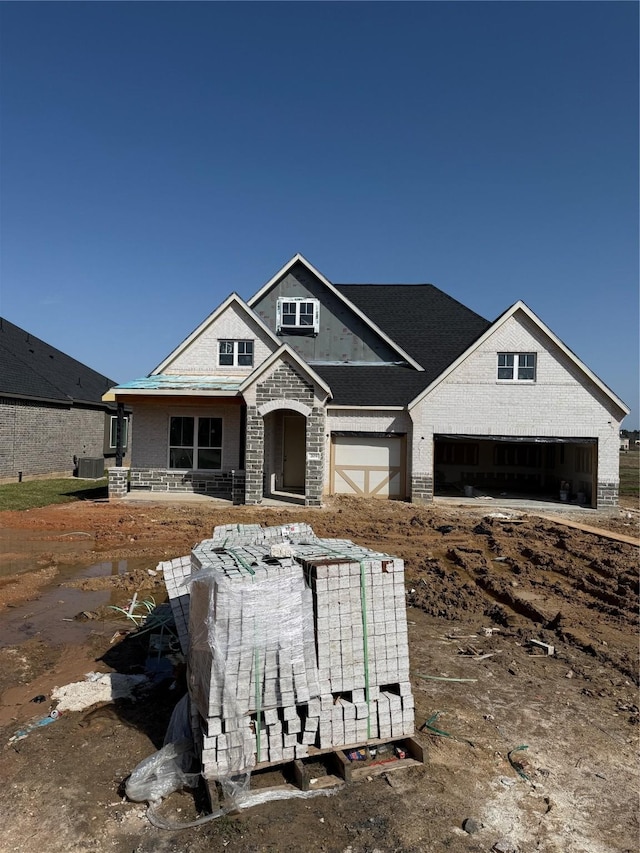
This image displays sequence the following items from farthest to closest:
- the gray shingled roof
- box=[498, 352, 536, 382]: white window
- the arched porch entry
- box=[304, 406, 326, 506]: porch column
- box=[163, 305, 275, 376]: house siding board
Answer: box=[163, 305, 275, 376]: house siding board → the gray shingled roof → the arched porch entry → box=[498, 352, 536, 382]: white window → box=[304, 406, 326, 506]: porch column

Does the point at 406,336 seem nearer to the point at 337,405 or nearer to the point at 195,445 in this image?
the point at 337,405

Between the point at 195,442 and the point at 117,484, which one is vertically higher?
the point at 195,442

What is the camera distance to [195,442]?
2000 cm

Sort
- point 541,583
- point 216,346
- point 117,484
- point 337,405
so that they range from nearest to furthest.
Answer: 1. point 541,583
2. point 117,484
3. point 337,405
4. point 216,346

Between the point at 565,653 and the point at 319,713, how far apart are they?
411 centimetres

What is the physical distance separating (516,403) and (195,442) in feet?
36.8

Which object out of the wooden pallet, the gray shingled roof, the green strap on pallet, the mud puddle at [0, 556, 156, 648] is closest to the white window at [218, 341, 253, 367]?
the gray shingled roof

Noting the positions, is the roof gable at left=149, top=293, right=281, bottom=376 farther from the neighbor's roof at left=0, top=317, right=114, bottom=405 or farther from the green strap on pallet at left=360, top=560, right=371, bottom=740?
the green strap on pallet at left=360, top=560, right=371, bottom=740

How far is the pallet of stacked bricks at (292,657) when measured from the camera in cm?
433

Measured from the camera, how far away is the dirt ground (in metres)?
3.92

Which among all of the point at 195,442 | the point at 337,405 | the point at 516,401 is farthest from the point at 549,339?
the point at 195,442

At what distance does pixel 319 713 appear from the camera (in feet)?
14.9

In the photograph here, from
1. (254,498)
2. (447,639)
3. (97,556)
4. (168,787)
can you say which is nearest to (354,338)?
(254,498)

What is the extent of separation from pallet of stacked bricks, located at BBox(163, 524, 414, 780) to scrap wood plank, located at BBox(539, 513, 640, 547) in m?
10.9
